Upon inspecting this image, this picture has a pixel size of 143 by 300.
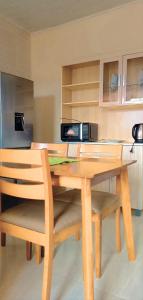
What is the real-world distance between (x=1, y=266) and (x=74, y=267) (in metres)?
0.48

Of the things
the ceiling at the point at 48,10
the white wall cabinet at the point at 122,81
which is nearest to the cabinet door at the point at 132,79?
the white wall cabinet at the point at 122,81

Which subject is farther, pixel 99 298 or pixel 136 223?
pixel 136 223

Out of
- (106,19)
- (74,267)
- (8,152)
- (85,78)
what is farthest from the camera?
(85,78)

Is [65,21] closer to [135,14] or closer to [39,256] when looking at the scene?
[135,14]

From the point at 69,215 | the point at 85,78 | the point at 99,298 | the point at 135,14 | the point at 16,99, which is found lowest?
the point at 99,298

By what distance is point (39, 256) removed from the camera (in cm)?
155

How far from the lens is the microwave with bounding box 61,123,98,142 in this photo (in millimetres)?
2758

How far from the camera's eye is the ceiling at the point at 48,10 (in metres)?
2.73

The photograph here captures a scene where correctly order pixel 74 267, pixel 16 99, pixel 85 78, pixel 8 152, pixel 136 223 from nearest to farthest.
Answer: pixel 8 152, pixel 74 267, pixel 136 223, pixel 16 99, pixel 85 78

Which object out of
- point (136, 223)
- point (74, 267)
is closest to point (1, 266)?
point (74, 267)

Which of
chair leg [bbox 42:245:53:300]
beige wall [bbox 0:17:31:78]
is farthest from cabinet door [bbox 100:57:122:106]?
chair leg [bbox 42:245:53:300]

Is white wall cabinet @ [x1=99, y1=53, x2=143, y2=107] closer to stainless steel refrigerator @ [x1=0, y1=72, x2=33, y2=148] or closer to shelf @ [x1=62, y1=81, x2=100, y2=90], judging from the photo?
shelf @ [x1=62, y1=81, x2=100, y2=90]

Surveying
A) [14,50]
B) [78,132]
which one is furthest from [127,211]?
[14,50]

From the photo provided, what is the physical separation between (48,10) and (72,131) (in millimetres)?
1572
